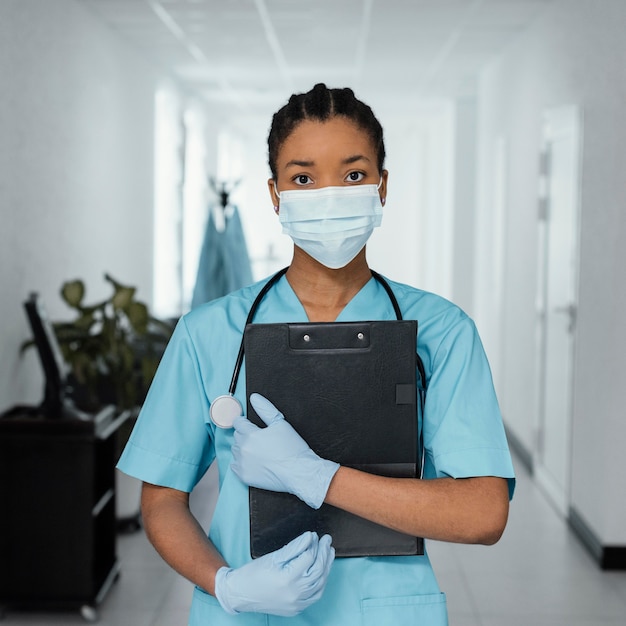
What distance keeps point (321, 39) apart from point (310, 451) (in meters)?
4.79

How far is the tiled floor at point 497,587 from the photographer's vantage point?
2.87 meters

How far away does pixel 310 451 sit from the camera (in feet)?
3.35

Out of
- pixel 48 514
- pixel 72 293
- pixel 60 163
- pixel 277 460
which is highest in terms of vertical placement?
pixel 60 163

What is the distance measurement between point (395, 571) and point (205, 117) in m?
8.01

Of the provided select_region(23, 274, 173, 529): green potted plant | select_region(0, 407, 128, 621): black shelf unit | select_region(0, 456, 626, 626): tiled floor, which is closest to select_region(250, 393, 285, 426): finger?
select_region(0, 407, 128, 621): black shelf unit

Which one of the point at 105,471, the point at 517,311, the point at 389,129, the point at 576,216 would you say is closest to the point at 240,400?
the point at 105,471

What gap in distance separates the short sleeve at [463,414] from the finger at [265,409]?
208mm

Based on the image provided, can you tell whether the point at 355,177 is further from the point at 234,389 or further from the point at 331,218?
the point at 234,389

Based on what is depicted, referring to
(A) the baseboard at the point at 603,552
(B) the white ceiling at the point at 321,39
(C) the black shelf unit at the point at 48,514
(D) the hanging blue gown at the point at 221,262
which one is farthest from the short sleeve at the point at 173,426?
Result: (B) the white ceiling at the point at 321,39

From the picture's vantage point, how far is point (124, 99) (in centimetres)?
536

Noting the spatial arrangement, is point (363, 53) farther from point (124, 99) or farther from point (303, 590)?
point (303, 590)

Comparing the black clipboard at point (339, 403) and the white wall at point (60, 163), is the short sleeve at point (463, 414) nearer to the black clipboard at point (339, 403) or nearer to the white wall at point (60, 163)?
the black clipboard at point (339, 403)

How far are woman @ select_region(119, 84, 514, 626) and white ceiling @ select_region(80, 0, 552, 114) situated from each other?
355 cm

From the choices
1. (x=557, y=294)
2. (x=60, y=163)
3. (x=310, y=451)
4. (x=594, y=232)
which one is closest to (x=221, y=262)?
(x=60, y=163)
